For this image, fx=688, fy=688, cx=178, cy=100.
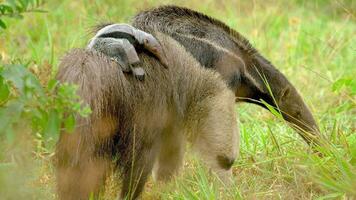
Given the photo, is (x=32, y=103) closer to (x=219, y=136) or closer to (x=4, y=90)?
(x=4, y=90)

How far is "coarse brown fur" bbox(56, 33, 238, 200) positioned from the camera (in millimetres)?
4012

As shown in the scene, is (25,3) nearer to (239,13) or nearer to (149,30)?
(149,30)

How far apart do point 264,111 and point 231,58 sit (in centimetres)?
197

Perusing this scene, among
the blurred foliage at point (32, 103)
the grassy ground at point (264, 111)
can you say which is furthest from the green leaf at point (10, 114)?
the grassy ground at point (264, 111)

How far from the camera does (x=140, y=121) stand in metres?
4.36

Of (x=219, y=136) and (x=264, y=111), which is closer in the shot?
(x=219, y=136)

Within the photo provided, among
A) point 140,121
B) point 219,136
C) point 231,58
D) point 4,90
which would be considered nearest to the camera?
point 4,90

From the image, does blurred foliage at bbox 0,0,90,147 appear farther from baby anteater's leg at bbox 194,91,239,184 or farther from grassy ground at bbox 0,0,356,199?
baby anteater's leg at bbox 194,91,239,184

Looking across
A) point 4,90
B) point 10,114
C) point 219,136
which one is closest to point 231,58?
point 219,136

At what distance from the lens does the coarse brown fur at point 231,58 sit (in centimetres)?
510

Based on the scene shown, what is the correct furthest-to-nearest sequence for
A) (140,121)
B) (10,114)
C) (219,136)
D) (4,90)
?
(219,136) → (140,121) → (4,90) → (10,114)

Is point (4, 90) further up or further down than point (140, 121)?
further up

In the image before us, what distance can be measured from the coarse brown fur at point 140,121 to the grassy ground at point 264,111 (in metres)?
0.20

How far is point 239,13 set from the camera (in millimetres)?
10234
